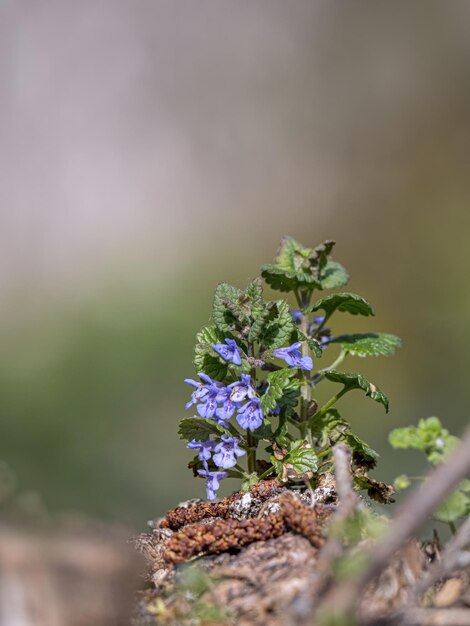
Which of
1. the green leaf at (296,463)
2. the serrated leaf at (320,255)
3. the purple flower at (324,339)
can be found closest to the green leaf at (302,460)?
the green leaf at (296,463)

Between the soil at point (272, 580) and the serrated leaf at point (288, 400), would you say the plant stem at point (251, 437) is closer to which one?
the serrated leaf at point (288, 400)

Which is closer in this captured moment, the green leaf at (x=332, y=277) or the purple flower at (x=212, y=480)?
the purple flower at (x=212, y=480)

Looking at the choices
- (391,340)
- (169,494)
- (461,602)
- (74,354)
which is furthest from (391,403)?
(461,602)

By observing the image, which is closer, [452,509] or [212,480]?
[452,509]

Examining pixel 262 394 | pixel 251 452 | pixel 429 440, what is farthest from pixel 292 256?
pixel 429 440

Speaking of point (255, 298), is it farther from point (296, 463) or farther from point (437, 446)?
point (437, 446)

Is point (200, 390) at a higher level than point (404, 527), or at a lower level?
higher
